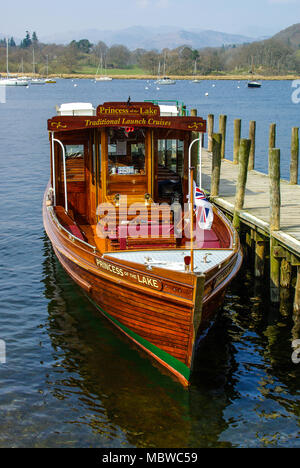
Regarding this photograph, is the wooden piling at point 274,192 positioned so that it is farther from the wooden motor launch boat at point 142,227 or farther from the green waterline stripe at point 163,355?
the green waterline stripe at point 163,355

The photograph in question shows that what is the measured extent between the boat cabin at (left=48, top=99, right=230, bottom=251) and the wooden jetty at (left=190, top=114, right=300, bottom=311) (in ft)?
4.19

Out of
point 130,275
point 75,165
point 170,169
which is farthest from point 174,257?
point 75,165

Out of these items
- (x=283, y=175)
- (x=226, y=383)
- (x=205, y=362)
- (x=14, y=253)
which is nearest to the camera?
(x=226, y=383)

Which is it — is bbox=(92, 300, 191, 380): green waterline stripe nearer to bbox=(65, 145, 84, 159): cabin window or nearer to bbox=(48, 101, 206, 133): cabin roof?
bbox=(48, 101, 206, 133): cabin roof

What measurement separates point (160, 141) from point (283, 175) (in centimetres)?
2164

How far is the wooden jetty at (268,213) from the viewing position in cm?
1521

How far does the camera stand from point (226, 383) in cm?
1216

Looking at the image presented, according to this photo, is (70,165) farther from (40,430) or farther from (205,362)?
(40,430)

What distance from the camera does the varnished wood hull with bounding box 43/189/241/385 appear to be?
428 inches

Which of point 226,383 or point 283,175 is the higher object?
point 283,175

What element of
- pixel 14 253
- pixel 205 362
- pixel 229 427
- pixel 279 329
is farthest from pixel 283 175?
pixel 229 427

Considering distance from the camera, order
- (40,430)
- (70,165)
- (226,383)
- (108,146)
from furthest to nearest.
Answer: (70,165) → (108,146) → (226,383) → (40,430)

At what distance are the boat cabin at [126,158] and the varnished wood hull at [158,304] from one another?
1.26 meters

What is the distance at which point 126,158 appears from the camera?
1538 centimetres
